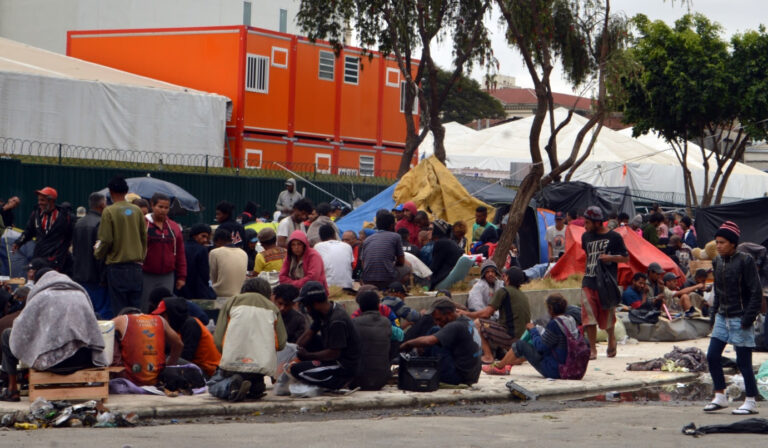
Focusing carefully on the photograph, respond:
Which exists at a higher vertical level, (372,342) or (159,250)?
(159,250)

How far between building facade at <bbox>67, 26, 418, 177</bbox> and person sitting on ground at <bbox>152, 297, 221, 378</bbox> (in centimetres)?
2197

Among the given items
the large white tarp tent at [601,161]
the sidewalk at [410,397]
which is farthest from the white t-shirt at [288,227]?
the large white tarp tent at [601,161]

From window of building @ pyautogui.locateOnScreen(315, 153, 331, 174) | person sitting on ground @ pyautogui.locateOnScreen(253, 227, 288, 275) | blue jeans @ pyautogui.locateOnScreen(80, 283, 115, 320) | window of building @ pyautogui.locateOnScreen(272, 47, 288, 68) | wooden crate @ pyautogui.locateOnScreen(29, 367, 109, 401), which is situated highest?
window of building @ pyautogui.locateOnScreen(272, 47, 288, 68)

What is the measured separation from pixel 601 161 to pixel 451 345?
35.3 metres

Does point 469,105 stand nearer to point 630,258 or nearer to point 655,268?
point 630,258

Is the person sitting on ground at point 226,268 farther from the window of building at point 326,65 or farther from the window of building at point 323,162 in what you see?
the window of building at point 326,65

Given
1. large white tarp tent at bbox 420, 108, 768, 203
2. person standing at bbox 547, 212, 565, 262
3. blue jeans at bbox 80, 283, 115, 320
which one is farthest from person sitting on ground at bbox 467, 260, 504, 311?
large white tarp tent at bbox 420, 108, 768, 203

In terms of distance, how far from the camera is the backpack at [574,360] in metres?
12.2

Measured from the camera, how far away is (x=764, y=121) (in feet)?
119

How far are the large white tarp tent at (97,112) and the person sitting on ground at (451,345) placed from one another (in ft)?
58.4

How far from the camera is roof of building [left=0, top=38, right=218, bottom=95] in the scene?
1197 inches

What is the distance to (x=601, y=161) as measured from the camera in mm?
45188

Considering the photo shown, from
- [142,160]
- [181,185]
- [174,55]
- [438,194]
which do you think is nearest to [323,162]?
[174,55]

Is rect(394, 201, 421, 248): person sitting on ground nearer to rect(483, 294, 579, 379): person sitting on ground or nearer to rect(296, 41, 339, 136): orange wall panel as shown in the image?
rect(483, 294, 579, 379): person sitting on ground
